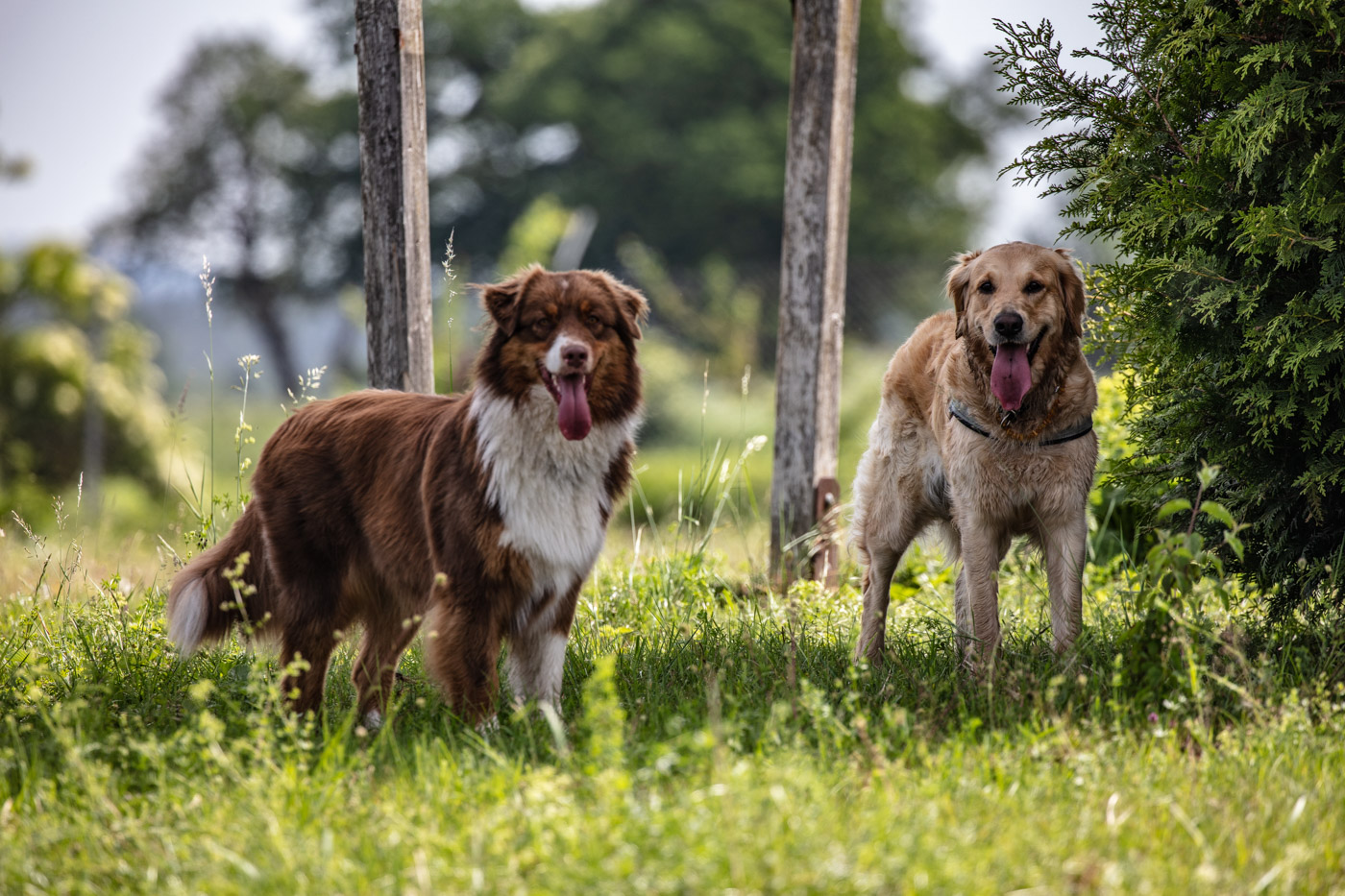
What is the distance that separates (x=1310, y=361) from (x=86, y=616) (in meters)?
4.96

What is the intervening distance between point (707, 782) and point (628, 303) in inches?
69.4

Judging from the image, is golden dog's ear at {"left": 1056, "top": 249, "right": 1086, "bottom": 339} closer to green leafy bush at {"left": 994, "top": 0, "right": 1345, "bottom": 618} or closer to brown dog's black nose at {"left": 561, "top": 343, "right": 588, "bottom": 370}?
green leafy bush at {"left": 994, "top": 0, "right": 1345, "bottom": 618}

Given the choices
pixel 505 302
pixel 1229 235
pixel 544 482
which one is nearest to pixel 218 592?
pixel 544 482

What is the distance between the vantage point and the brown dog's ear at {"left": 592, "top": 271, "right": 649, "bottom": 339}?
373 centimetres

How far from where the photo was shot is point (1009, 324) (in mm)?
3834

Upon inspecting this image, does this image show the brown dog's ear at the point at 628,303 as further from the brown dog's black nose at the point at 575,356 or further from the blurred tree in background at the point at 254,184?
the blurred tree in background at the point at 254,184

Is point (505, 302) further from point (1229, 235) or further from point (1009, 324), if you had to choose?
point (1229, 235)

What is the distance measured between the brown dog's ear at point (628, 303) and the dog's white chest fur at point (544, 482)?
1.14 ft

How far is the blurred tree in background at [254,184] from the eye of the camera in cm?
3225

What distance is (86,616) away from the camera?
183 inches

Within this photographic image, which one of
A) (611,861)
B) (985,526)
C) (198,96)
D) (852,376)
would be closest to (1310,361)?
(985,526)

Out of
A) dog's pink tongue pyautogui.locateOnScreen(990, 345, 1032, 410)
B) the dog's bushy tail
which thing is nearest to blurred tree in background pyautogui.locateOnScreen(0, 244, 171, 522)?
the dog's bushy tail

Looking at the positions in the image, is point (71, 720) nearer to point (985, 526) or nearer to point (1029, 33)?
point (985, 526)

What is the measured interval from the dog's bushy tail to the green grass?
0.67 ft
